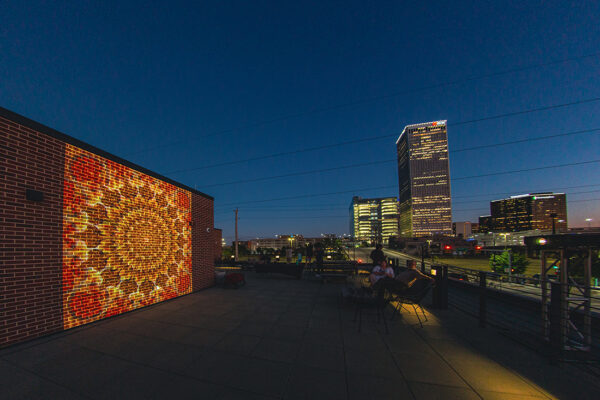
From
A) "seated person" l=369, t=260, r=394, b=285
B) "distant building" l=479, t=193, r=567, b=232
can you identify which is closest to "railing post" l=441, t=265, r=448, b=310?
"seated person" l=369, t=260, r=394, b=285

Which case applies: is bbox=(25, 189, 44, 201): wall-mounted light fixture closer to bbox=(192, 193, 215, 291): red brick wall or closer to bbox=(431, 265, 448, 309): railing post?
bbox=(192, 193, 215, 291): red brick wall

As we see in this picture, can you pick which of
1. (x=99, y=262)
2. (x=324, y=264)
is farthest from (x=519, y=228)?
(x=99, y=262)

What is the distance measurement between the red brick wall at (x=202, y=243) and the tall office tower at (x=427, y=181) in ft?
463

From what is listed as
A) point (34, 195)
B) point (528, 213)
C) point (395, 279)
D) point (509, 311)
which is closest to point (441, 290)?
point (395, 279)

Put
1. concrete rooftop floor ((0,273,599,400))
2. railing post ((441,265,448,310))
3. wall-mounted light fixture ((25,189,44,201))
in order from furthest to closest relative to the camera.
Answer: railing post ((441,265,448,310)) < wall-mounted light fixture ((25,189,44,201)) < concrete rooftop floor ((0,273,599,400))

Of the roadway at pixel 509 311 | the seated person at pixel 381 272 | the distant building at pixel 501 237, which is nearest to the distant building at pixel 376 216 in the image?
the distant building at pixel 501 237

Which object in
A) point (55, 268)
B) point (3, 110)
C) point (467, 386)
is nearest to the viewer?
point (467, 386)

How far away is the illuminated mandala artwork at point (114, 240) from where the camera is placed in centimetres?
488

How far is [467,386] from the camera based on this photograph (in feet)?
9.33

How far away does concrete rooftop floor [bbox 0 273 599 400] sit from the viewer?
9.09ft

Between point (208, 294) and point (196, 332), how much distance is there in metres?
3.60

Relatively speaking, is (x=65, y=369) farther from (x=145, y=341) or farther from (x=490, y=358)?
(x=490, y=358)

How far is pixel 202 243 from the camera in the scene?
29.8ft

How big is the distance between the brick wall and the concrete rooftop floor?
1.80 feet
